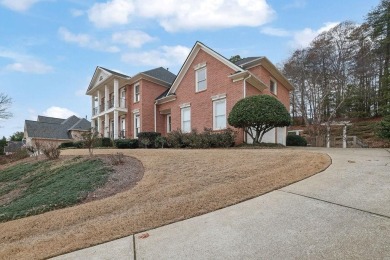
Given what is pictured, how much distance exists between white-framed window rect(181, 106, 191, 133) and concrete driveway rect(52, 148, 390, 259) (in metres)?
14.8

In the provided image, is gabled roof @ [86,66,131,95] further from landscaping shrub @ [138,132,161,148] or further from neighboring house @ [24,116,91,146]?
neighboring house @ [24,116,91,146]

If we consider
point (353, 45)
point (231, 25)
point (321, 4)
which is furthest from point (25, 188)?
point (353, 45)

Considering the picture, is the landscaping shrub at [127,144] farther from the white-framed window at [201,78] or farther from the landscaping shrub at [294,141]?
the landscaping shrub at [294,141]

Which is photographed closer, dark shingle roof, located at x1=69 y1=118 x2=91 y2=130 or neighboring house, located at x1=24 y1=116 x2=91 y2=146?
neighboring house, located at x1=24 y1=116 x2=91 y2=146

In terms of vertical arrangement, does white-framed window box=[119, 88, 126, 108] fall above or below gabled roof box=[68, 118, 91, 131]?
above

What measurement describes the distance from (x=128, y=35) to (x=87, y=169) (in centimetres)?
946

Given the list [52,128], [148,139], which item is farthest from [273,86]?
[52,128]

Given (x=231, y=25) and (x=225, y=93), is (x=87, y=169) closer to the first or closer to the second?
(x=225, y=93)

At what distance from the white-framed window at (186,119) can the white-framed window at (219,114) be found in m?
2.64

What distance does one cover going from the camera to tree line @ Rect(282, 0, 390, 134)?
30.3 metres

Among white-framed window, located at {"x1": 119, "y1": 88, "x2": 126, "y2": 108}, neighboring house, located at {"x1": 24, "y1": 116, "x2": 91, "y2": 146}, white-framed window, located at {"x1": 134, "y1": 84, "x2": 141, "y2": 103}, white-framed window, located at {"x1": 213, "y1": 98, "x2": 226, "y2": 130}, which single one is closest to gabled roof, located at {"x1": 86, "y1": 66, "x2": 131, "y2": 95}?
white-framed window, located at {"x1": 134, "y1": 84, "x2": 141, "y2": 103}

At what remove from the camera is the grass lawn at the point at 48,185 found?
6.71 m

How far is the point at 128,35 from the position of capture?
52.1ft

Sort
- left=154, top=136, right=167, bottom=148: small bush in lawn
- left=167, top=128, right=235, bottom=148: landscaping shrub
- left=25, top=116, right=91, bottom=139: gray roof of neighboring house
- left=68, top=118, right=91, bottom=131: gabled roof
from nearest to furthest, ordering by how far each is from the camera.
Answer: left=167, top=128, right=235, bottom=148: landscaping shrub → left=154, top=136, right=167, bottom=148: small bush in lawn → left=25, top=116, right=91, bottom=139: gray roof of neighboring house → left=68, top=118, right=91, bottom=131: gabled roof
